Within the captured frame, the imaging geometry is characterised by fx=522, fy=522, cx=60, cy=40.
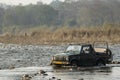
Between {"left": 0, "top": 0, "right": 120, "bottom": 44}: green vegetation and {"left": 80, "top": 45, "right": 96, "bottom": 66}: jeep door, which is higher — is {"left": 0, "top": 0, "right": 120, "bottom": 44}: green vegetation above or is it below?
above

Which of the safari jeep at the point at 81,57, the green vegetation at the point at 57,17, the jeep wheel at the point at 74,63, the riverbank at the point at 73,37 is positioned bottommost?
the jeep wheel at the point at 74,63

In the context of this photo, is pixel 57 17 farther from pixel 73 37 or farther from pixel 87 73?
pixel 87 73

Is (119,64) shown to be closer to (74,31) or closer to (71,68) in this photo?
(71,68)

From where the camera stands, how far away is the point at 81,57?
35.1 metres

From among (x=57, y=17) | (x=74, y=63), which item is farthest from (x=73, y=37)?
(x=57, y=17)

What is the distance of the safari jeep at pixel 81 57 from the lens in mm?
34594

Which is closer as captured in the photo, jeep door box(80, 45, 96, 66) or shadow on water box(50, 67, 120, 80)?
shadow on water box(50, 67, 120, 80)

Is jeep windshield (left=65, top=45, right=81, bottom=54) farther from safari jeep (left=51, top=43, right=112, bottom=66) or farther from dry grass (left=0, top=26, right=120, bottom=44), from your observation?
dry grass (left=0, top=26, right=120, bottom=44)

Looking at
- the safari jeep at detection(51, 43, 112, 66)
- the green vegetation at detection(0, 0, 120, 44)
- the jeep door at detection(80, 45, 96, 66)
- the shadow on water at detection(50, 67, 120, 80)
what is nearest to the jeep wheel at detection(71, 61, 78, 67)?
the safari jeep at detection(51, 43, 112, 66)

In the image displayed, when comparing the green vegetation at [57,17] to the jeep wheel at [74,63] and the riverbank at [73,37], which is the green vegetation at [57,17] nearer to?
the riverbank at [73,37]

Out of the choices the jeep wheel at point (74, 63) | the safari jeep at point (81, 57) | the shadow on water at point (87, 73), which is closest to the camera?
the shadow on water at point (87, 73)

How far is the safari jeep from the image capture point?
113 feet

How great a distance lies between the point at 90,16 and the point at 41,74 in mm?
133377

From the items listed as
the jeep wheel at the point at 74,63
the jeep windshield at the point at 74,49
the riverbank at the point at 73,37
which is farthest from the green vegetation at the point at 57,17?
the jeep wheel at the point at 74,63
